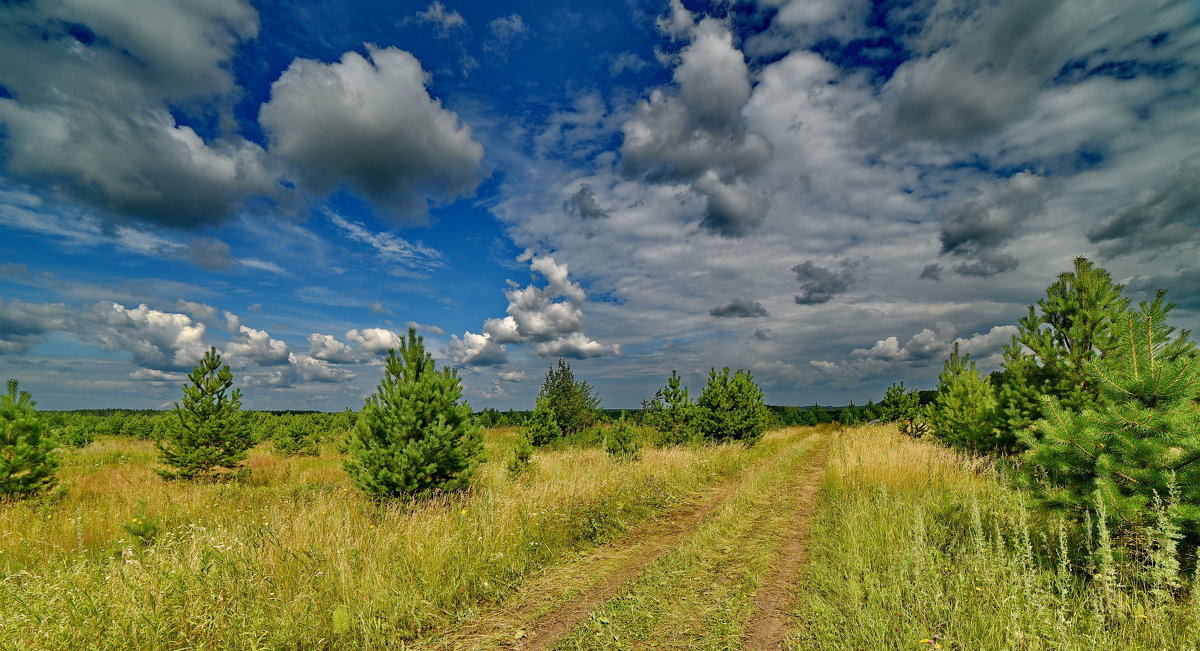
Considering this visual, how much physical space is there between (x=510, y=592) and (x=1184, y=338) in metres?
11.9

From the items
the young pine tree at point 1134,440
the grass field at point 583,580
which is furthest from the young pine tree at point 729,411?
the young pine tree at point 1134,440

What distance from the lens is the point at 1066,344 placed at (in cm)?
1034

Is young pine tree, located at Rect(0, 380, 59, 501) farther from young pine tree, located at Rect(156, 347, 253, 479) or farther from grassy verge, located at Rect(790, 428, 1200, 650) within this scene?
grassy verge, located at Rect(790, 428, 1200, 650)

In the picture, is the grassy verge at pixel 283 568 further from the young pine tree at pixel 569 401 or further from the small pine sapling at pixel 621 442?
the young pine tree at pixel 569 401

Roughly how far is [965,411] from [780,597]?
14.7 metres

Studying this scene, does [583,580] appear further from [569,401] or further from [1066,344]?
[569,401]

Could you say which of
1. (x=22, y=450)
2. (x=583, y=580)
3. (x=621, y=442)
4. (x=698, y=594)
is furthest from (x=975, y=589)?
(x=22, y=450)

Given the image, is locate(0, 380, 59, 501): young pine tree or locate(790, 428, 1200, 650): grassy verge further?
locate(0, 380, 59, 501): young pine tree

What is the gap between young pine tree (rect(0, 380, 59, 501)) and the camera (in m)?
9.85

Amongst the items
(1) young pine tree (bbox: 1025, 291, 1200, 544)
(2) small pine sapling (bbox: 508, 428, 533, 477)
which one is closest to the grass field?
(1) young pine tree (bbox: 1025, 291, 1200, 544)

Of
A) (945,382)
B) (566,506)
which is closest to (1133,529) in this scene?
(566,506)

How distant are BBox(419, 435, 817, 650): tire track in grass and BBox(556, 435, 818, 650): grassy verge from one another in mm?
243

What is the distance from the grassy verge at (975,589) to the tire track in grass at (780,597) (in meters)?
0.15

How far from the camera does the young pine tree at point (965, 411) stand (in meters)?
12.7
